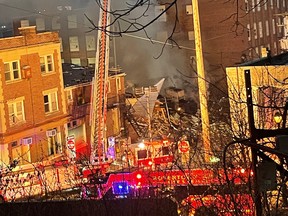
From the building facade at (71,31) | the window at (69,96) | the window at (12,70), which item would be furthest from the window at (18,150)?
the building facade at (71,31)

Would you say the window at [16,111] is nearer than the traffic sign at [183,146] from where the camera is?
No

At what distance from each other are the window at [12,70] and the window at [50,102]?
1673 millimetres

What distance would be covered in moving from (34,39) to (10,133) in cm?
355

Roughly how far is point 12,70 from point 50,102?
2.31m

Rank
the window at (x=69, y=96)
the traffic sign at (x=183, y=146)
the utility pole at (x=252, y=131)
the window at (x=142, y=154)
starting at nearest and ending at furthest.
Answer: the utility pole at (x=252, y=131), the traffic sign at (x=183, y=146), the window at (x=142, y=154), the window at (x=69, y=96)

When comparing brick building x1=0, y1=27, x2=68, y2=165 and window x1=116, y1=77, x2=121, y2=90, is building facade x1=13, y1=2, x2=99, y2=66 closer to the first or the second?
window x1=116, y1=77, x2=121, y2=90

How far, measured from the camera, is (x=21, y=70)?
22.7 m

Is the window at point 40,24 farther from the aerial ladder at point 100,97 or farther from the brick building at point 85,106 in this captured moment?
the aerial ladder at point 100,97

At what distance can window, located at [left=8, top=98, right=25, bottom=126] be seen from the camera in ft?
73.0

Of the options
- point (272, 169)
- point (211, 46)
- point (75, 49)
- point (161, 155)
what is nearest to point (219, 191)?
point (272, 169)

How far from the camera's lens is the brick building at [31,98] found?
22.0 metres

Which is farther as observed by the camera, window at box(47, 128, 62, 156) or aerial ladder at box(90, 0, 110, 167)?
window at box(47, 128, 62, 156)

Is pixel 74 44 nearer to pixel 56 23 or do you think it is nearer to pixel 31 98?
pixel 56 23

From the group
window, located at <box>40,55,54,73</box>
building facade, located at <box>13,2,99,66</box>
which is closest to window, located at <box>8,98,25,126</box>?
window, located at <box>40,55,54,73</box>
